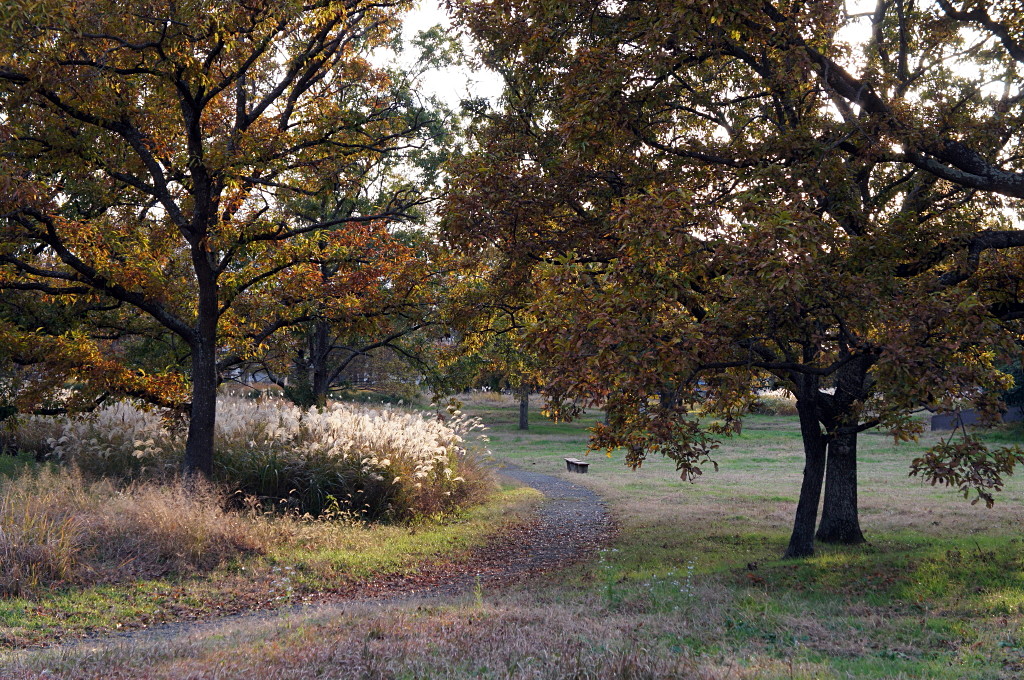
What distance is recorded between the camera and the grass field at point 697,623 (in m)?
5.18

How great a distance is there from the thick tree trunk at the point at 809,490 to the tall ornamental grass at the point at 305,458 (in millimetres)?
6352

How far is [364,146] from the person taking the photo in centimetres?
1297

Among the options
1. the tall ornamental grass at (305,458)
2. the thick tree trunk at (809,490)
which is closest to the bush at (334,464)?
the tall ornamental grass at (305,458)

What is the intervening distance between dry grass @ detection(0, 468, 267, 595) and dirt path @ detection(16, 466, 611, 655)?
5.07 feet

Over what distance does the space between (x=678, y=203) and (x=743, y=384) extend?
209cm

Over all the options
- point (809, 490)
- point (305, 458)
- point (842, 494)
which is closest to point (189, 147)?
point (305, 458)

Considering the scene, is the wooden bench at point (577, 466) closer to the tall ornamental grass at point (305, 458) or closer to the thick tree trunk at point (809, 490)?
the tall ornamental grass at point (305, 458)

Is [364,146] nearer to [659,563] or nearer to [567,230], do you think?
[567,230]

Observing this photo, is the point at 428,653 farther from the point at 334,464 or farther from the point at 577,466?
the point at 577,466

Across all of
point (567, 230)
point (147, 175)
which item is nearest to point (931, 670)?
point (567, 230)

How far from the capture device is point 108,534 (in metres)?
9.57

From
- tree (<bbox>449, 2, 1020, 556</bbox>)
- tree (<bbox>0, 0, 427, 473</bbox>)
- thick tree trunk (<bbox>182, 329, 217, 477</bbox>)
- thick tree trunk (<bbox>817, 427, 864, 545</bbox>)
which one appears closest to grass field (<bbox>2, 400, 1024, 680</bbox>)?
thick tree trunk (<bbox>817, 427, 864, 545</bbox>)

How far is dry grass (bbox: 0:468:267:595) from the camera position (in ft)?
27.6

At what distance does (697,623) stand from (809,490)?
5443mm
